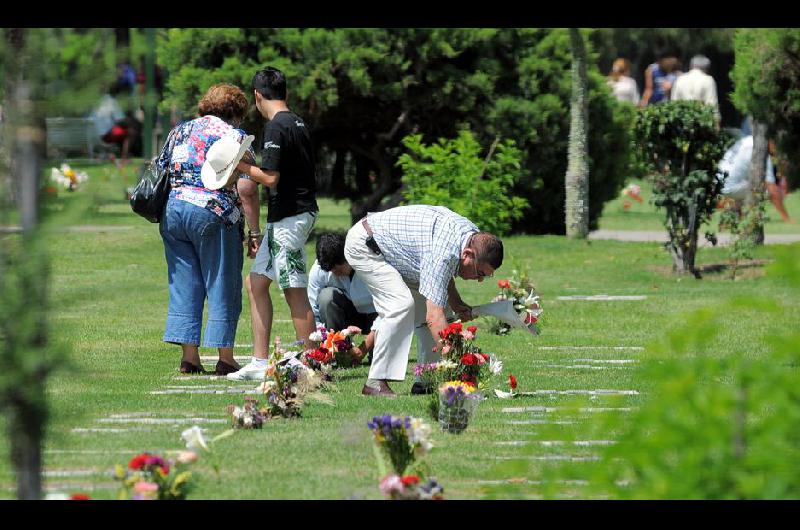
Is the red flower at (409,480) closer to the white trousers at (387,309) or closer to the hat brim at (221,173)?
the white trousers at (387,309)

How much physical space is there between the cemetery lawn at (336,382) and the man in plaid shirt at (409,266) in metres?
0.28

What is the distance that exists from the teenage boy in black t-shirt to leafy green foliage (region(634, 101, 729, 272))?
6362 mm

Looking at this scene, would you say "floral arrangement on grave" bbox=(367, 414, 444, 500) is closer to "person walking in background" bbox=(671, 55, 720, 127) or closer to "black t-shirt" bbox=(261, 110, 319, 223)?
"black t-shirt" bbox=(261, 110, 319, 223)

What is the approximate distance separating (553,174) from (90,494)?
46.9 feet

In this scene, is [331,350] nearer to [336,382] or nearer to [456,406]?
[336,382]

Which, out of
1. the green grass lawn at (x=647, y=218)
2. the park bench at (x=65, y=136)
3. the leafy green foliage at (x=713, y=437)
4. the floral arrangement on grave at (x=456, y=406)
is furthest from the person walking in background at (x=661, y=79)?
the park bench at (x=65, y=136)

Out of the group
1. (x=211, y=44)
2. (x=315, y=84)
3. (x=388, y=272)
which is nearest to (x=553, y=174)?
(x=315, y=84)

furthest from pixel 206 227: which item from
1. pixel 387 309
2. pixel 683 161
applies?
pixel 683 161

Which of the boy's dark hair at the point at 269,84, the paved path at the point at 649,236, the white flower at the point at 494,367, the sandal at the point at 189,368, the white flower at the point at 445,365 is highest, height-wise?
the boy's dark hair at the point at 269,84

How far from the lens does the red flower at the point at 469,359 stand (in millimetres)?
7941

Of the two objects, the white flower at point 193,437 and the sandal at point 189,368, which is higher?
the white flower at point 193,437

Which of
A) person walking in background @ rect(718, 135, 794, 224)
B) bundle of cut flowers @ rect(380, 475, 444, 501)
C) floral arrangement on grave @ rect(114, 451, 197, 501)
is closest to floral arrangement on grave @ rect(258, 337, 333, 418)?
floral arrangement on grave @ rect(114, 451, 197, 501)

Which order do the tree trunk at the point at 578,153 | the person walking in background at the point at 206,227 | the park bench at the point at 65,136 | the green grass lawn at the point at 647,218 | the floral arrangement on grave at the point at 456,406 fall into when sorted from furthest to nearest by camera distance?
1. the green grass lawn at the point at 647,218
2. the tree trunk at the point at 578,153
3. the person walking in background at the point at 206,227
4. the floral arrangement on grave at the point at 456,406
5. the park bench at the point at 65,136

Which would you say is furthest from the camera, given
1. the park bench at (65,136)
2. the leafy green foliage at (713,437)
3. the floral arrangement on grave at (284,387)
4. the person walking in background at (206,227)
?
the person walking in background at (206,227)
